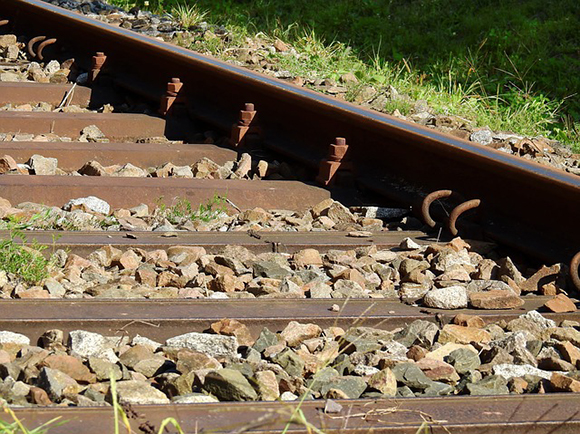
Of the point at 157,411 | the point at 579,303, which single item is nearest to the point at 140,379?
the point at 157,411

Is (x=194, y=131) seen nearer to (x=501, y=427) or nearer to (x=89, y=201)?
(x=89, y=201)

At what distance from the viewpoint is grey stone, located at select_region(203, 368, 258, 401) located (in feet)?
7.11

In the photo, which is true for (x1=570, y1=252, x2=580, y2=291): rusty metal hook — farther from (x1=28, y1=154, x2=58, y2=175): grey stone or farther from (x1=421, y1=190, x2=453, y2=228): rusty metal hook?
(x1=28, y1=154, x2=58, y2=175): grey stone

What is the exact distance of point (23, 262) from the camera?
9.88 feet

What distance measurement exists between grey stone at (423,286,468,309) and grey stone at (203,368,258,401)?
892mm

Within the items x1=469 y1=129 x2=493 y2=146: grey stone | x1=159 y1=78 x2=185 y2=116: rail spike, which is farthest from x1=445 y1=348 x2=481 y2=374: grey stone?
x1=159 y1=78 x2=185 y2=116: rail spike

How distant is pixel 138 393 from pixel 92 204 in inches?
78.0

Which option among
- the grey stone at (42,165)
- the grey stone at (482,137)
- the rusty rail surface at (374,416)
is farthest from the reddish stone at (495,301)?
the grey stone at (482,137)

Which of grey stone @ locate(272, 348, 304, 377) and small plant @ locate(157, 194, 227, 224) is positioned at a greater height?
grey stone @ locate(272, 348, 304, 377)

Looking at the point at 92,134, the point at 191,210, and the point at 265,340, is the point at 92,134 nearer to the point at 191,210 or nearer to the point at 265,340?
the point at 191,210

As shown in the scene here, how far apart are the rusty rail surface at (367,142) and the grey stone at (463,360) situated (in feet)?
3.25

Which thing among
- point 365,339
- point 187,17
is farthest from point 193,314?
point 187,17

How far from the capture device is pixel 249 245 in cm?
351

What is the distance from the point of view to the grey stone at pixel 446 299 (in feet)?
9.61
